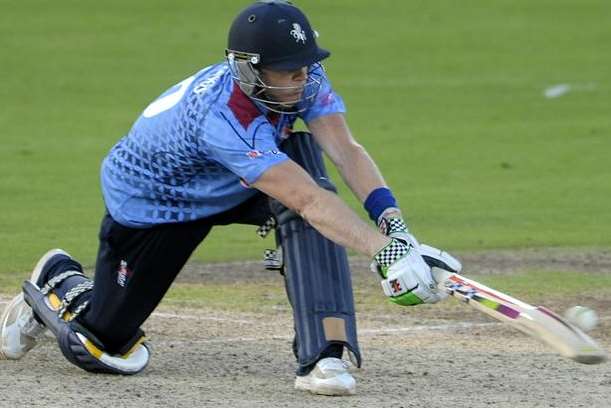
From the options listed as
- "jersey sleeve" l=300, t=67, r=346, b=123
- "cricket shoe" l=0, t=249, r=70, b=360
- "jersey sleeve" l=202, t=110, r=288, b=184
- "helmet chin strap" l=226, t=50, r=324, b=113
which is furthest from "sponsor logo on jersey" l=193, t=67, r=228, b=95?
"cricket shoe" l=0, t=249, r=70, b=360

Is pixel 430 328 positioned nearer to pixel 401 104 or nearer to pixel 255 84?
pixel 255 84

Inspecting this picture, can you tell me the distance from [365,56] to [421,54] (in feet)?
2.92

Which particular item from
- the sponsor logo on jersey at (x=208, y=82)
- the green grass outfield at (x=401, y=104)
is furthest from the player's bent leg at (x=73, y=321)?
the green grass outfield at (x=401, y=104)

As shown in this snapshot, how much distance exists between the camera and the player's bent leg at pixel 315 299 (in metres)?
6.66

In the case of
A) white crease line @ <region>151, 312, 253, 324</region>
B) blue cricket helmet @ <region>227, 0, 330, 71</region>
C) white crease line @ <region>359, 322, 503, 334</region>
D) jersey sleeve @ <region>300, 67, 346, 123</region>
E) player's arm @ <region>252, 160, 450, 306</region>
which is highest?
blue cricket helmet @ <region>227, 0, 330, 71</region>

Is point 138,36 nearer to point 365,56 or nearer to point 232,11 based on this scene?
point 232,11

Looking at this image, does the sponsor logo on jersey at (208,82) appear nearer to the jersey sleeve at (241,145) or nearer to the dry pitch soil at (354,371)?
the jersey sleeve at (241,145)

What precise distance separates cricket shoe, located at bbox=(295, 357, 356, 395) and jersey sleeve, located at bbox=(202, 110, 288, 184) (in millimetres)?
902

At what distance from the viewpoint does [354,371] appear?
7.25 meters

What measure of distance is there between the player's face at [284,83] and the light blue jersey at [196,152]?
10 centimetres

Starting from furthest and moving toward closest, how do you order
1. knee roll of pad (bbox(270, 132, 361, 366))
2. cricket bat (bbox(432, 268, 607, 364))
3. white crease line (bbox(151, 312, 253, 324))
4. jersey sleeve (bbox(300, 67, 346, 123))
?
white crease line (bbox(151, 312, 253, 324)), jersey sleeve (bbox(300, 67, 346, 123)), knee roll of pad (bbox(270, 132, 361, 366)), cricket bat (bbox(432, 268, 607, 364))

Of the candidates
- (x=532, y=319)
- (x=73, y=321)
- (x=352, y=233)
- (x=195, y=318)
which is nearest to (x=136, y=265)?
(x=73, y=321)

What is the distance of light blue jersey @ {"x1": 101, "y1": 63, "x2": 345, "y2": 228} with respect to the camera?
6.46 metres

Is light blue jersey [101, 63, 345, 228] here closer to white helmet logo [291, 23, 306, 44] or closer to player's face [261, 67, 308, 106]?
player's face [261, 67, 308, 106]
